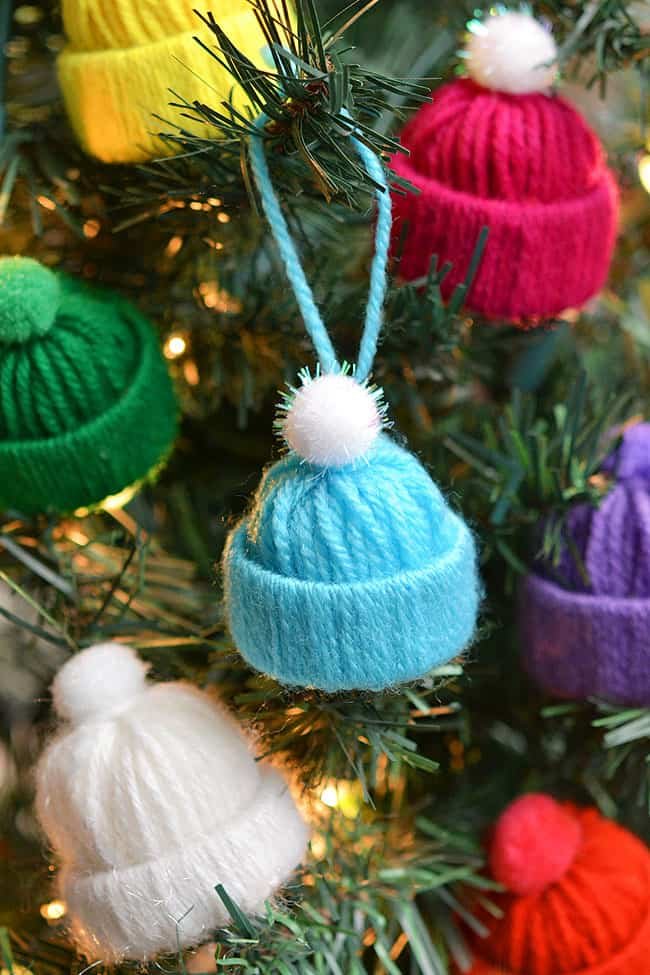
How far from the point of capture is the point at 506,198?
0.42 meters

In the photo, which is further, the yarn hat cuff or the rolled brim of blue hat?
the yarn hat cuff

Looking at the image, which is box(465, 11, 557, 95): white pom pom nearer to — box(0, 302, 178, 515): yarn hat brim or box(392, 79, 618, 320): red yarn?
box(392, 79, 618, 320): red yarn

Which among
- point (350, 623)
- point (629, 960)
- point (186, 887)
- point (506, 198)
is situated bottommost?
point (629, 960)

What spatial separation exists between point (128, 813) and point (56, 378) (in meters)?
0.18

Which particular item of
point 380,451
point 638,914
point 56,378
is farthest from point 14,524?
point 638,914

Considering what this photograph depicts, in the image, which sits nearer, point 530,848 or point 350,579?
point 350,579

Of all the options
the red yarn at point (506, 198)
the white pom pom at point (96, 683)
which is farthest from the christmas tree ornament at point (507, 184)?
the white pom pom at point (96, 683)

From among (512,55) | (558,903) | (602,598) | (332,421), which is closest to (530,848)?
(558,903)

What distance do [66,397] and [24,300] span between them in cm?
4

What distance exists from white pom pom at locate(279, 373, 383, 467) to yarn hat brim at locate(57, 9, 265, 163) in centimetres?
12

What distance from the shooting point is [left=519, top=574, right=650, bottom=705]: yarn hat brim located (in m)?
0.41

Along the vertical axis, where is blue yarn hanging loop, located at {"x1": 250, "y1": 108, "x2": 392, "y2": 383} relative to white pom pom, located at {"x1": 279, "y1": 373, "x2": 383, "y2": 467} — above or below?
above

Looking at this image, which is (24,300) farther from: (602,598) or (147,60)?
(602,598)

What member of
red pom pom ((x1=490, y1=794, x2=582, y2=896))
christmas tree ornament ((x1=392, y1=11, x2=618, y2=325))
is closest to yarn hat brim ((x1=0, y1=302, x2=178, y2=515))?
christmas tree ornament ((x1=392, y1=11, x2=618, y2=325))
